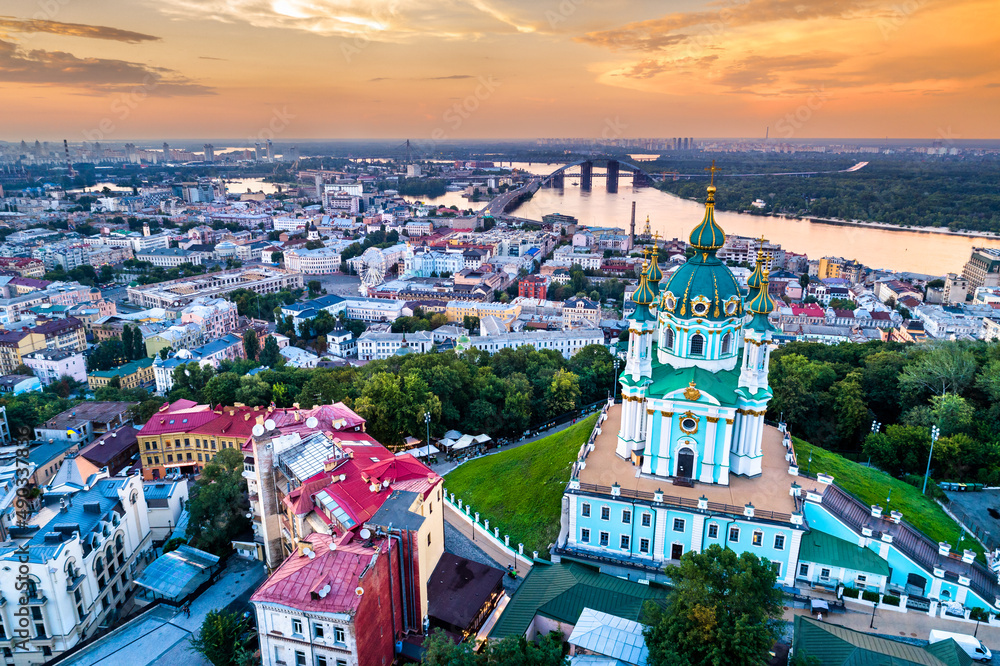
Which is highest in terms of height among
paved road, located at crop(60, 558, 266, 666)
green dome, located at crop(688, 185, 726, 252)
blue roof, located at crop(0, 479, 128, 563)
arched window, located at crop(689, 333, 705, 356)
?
green dome, located at crop(688, 185, 726, 252)

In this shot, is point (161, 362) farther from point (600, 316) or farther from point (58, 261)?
point (58, 261)

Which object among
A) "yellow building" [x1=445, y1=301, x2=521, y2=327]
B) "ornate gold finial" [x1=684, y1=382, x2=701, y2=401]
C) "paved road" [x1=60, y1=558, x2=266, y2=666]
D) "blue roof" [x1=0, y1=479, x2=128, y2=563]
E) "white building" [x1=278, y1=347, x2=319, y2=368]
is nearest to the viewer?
"paved road" [x1=60, y1=558, x2=266, y2=666]

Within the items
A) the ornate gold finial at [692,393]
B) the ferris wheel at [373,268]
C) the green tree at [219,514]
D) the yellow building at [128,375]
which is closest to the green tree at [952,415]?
the ornate gold finial at [692,393]

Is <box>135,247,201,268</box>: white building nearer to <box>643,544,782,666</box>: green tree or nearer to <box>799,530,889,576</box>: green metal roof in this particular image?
<box>799,530,889,576</box>: green metal roof

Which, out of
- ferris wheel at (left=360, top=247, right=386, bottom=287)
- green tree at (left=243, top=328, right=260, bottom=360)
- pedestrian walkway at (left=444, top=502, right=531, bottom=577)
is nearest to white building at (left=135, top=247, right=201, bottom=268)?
ferris wheel at (left=360, top=247, right=386, bottom=287)

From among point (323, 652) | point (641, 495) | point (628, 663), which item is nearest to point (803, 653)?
point (628, 663)

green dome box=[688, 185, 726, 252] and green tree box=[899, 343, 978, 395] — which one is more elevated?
green dome box=[688, 185, 726, 252]

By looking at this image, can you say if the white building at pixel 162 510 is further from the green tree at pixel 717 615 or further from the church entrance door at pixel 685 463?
the church entrance door at pixel 685 463

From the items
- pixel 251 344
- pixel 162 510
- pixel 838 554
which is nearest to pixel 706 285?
pixel 838 554
